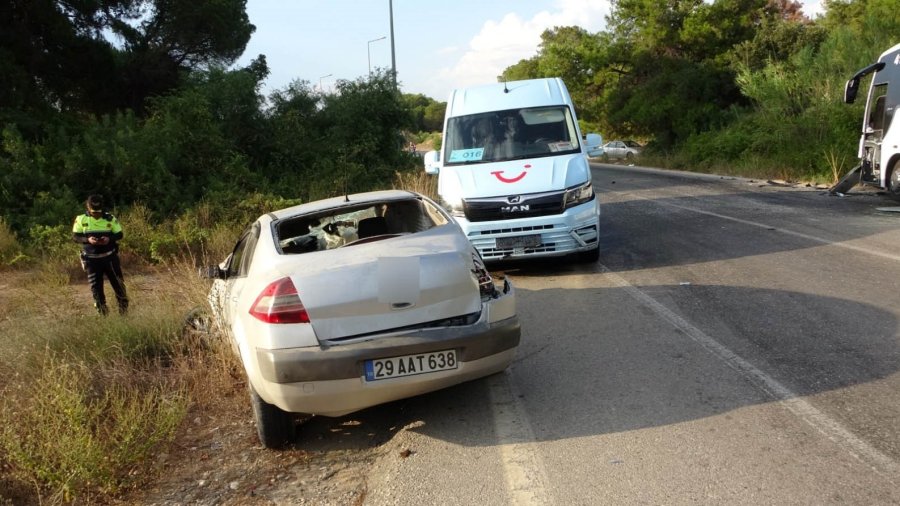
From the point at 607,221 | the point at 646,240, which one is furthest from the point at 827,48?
the point at 646,240

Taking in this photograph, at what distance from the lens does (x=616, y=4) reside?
40625mm

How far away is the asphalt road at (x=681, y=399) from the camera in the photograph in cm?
353

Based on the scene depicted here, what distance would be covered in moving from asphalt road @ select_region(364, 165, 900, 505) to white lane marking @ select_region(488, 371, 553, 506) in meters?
0.01

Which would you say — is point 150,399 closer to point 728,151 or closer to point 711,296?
point 711,296

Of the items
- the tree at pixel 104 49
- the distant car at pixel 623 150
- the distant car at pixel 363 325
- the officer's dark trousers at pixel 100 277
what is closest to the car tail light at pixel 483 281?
the distant car at pixel 363 325

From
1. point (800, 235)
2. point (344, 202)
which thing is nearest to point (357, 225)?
point (344, 202)

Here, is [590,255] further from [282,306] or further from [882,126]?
[882,126]

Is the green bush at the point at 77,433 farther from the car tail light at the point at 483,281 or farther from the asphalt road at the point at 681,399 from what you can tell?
the car tail light at the point at 483,281

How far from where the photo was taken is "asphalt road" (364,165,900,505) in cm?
353

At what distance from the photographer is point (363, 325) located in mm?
4125

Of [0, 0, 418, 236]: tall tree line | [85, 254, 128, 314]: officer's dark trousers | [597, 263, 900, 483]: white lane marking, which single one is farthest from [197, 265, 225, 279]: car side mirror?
[0, 0, 418, 236]: tall tree line

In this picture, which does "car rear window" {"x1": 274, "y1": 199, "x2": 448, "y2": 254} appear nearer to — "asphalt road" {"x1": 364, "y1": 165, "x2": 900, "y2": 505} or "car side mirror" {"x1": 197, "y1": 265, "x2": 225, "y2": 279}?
"car side mirror" {"x1": 197, "y1": 265, "x2": 225, "y2": 279}

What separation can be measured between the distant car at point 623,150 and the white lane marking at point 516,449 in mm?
36034

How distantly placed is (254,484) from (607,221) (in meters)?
10.5
